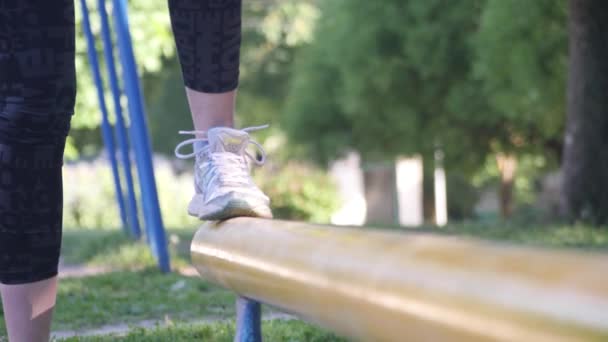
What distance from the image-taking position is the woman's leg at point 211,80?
2559mm

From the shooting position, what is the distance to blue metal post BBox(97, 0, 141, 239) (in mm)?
6933

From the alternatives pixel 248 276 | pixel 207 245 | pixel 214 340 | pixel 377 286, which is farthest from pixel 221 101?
pixel 377 286

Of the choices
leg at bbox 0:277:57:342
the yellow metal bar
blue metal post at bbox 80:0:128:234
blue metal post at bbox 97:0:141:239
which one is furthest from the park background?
the yellow metal bar

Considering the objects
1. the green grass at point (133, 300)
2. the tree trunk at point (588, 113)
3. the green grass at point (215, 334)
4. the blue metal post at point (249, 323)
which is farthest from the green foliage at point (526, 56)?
the blue metal post at point (249, 323)

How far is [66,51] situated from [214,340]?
1.41 meters

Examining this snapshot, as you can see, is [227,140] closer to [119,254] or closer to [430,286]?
[430,286]

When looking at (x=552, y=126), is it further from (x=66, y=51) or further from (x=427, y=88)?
(x=66, y=51)

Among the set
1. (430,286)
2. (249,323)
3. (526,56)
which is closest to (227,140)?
(249,323)

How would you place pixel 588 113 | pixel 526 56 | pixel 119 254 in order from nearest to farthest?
pixel 119 254, pixel 588 113, pixel 526 56

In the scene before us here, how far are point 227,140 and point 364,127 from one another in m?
21.6

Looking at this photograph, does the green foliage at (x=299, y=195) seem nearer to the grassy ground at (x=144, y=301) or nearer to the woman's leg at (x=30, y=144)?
the grassy ground at (x=144, y=301)

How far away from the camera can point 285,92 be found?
31.4 m

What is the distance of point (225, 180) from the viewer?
245 cm

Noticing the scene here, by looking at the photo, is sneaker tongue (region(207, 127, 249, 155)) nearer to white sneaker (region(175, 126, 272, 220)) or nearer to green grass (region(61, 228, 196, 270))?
white sneaker (region(175, 126, 272, 220))
